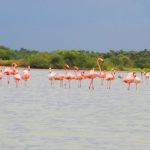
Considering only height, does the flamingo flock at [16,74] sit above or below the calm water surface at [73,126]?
above

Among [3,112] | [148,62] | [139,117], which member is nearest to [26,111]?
[3,112]

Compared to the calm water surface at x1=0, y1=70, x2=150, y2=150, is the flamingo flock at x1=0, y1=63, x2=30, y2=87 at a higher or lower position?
higher

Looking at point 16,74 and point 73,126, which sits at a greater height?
point 16,74

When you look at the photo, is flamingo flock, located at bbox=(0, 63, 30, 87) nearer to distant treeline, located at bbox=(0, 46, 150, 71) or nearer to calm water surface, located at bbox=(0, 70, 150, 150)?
calm water surface, located at bbox=(0, 70, 150, 150)

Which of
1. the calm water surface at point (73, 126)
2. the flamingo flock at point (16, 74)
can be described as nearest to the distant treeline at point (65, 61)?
the flamingo flock at point (16, 74)

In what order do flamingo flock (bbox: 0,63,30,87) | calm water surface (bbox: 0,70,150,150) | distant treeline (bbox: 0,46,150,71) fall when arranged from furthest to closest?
distant treeline (bbox: 0,46,150,71), flamingo flock (bbox: 0,63,30,87), calm water surface (bbox: 0,70,150,150)

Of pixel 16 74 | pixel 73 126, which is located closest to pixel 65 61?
pixel 16 74

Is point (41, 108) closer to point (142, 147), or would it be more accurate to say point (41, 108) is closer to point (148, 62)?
point (142, 147)

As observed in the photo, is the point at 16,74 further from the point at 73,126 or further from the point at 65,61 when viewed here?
the point at 65,61

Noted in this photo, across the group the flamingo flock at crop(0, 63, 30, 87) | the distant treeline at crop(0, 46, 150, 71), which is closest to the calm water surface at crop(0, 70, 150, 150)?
the flamingo flock at crop(0, 63, 30, 87)

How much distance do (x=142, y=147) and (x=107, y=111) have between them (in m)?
4.53

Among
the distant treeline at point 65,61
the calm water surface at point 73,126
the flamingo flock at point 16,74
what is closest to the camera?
the calm water surface at point 73,126

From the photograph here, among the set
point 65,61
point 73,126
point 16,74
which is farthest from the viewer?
point 65,61

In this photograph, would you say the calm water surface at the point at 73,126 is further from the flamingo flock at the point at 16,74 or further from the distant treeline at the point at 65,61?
the distant treeline at the point at 65,61
